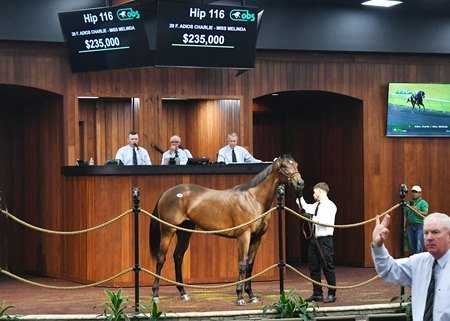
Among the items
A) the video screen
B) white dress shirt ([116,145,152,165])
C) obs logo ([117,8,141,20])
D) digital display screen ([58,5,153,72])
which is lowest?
white dress shirt ([116,145,152,165])

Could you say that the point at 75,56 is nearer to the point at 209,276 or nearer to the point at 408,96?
the point at 209,276

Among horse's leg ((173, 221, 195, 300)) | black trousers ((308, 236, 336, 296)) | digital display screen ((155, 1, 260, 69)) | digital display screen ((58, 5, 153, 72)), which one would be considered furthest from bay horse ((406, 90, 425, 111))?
horse's leg ((173, 221, 195, 300))

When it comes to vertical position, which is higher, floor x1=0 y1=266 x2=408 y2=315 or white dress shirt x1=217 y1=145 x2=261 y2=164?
white dress shirt x1=217 y1=145 x2=261 y2=164

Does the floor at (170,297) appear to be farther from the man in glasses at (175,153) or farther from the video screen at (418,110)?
the video screen at (418,110)

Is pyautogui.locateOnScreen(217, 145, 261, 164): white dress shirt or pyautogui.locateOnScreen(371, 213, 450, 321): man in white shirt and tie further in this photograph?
pyautogui.locateOnScreen(217, 145, 261, 164): white dress shirt

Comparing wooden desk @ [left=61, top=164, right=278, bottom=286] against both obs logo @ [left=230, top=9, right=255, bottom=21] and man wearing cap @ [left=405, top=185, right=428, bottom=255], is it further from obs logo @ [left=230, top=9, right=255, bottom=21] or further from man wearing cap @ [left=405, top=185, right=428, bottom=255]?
man wearing cap @ [left=405, top=185, right=428, bottom=255]

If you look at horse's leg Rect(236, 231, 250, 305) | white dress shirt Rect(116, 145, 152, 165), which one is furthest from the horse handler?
white dress shirt Rect(116, 145, 152, 165)

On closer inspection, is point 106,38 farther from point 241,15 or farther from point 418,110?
point 418,110

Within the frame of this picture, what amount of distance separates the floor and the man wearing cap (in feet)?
5.66

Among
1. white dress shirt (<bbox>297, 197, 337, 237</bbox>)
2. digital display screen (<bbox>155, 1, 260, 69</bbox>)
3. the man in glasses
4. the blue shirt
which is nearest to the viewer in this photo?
the blue shirt

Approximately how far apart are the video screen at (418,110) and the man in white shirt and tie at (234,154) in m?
2.92

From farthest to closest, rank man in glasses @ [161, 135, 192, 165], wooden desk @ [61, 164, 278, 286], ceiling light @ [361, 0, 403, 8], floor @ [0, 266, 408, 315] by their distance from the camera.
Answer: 1. ceiling light @ [361, 0, 403, 8]
2. man in glasses @ [161, 135, 192, 165]
3. wooden desk @ [61, 164, 278, 286]
4. floor @ [0, 266, 408, 315]

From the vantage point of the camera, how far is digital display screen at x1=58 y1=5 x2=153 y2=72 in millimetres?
12898

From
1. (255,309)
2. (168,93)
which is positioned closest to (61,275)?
(168,93)
